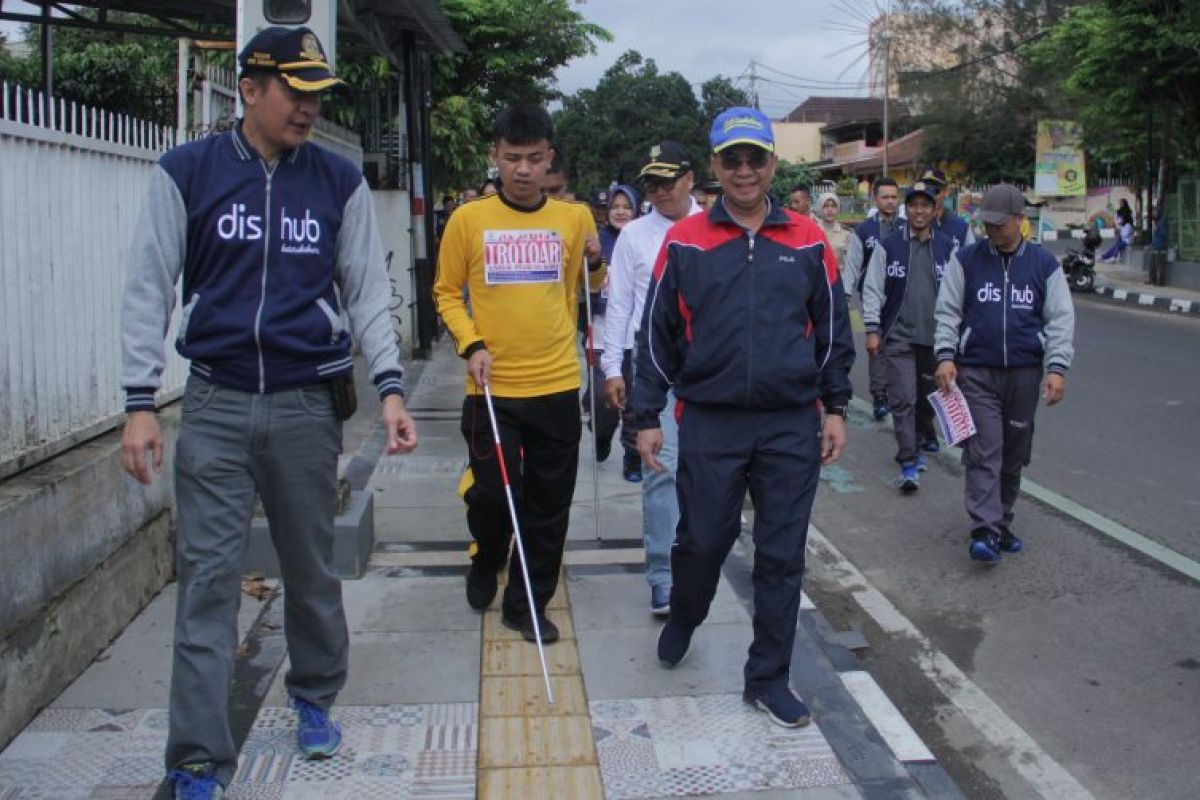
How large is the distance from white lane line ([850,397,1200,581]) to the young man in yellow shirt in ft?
10.5

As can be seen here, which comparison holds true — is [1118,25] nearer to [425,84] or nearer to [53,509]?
[425,84]

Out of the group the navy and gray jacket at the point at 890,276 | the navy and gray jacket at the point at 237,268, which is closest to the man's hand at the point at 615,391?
the navy and gray jacket at the point at 237,268

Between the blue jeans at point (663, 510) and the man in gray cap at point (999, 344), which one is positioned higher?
the man in gray cap at point (999, 344)

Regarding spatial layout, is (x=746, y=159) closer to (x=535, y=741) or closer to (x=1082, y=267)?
(x=535, y=741)

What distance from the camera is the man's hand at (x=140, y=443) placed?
294 centimetres

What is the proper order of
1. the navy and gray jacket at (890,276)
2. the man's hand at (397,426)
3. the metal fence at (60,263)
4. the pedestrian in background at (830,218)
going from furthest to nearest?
the pedestrian in background at (830,218)
the navy and gray jacket at (890,276)
the metal fence at (60,263)
the man's hand at (397,426)

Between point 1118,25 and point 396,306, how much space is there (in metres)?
13.9

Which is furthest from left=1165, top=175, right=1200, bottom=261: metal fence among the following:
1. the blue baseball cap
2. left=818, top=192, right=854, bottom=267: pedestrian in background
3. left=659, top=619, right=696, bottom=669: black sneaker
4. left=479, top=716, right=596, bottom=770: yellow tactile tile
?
left=479, top=716, right=596, bottom=770: yellow tactile tile

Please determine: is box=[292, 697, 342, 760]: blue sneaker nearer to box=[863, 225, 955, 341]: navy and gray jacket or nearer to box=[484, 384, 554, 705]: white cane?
box=[484, 384, 554, 705]: white cane

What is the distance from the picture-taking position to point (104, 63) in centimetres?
1703

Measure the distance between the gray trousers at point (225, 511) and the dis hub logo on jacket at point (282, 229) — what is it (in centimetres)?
39

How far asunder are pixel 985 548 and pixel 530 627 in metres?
2.48

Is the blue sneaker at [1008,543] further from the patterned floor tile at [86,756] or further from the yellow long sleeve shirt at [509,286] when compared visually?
the patterned floor tile at [86,756]

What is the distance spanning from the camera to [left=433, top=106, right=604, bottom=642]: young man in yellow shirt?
4320 millimetres
